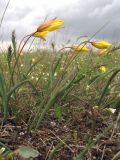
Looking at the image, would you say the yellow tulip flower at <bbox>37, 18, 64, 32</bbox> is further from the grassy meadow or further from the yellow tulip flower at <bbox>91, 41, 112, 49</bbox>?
the yellow tulip flower at <bbox>91, 41, 112, 49</bbox>

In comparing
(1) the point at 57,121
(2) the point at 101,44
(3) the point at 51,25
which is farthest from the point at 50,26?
(1) the point at 57,121

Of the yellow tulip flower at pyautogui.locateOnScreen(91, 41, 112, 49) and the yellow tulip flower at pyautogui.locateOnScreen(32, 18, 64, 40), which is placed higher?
the yellow tulip flower at pyautogui.locateOnScreen(32, 18, 64, 40)

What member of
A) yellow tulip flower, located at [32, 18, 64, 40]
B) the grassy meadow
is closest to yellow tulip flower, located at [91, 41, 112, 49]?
the grassy meadow

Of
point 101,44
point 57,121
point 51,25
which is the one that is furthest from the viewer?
point 57,121

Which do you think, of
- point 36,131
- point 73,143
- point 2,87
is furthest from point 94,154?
point 2,87

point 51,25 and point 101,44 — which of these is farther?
point 101,44

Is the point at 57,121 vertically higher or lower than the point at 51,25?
lower

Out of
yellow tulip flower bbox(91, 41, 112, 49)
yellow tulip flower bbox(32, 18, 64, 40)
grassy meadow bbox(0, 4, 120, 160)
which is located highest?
yellow tulip flower bbox(32, 18, 64, 40)

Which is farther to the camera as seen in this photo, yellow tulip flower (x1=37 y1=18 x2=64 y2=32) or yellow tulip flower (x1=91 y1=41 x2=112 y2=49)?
yellow tulip flower (x1=91 y1=41 x2=112 y2=49)

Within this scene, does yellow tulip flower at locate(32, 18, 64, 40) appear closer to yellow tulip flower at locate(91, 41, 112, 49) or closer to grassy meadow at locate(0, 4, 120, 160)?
Result: grassy meadow at locate(0, 4, 120, 160)

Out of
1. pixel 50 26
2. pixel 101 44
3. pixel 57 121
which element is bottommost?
pixel 57 121

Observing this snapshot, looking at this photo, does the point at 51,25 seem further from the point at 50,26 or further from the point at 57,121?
the point at 57,121
